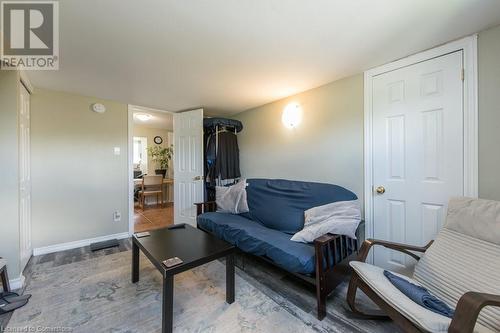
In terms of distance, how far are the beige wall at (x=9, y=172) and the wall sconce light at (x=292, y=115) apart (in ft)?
9.17

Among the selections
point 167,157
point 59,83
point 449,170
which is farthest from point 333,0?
point 167,157

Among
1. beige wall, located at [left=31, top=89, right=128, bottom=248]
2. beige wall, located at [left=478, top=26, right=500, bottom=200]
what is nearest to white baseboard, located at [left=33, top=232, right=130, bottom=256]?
beige wall, located at [left=31, top=89, right=128, bottom=248]

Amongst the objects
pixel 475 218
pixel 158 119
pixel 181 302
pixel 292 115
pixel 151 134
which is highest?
pixel 158 119

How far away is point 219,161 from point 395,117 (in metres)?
2.34

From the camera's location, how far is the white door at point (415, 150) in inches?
63.4

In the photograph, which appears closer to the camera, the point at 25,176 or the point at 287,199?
the point at 25,176

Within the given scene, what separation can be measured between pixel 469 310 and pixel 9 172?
3.27 metres

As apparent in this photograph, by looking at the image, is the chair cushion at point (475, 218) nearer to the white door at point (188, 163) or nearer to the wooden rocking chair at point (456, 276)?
the wooden rocking chair at point (456, 276)

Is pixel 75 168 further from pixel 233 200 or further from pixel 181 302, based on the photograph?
pixel 181 302

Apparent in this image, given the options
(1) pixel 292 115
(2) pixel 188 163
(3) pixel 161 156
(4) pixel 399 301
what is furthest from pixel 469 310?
(3) pixel 161 156

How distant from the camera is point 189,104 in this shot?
321cm

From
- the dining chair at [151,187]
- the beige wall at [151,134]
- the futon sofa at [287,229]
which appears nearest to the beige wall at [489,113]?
Answer: the futon sofa at [287,229]

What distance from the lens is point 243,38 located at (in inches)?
60.4

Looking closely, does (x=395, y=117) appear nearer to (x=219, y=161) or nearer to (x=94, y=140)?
(x=219, y=161)
